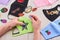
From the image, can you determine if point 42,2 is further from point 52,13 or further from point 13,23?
point 13,23

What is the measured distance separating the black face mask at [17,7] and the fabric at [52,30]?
0.80 ft

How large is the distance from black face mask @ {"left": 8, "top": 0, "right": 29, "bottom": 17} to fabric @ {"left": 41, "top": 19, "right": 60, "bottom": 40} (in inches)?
9.6

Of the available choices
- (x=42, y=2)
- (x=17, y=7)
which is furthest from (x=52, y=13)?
(x=17, y=7)

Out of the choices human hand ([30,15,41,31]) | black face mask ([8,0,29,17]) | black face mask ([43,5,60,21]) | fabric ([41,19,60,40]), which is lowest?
fabric ([41,19,60,40])

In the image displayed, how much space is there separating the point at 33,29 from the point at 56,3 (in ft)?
0.94

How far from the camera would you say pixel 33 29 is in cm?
120

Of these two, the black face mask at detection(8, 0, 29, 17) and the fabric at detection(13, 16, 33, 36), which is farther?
the black face mask at detection(8, 0, 29, 17)

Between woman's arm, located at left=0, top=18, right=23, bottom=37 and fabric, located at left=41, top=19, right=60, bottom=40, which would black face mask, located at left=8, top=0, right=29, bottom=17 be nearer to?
woman's arm, located at left=0, top=18, right=23, bottom=37

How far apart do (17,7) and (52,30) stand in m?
0.34

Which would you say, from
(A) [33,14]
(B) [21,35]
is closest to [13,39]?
(B) [21,35]

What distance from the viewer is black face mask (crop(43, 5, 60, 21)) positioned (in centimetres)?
124

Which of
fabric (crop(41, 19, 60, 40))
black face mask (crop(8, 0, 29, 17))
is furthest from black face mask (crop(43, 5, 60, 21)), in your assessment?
black face mask (crop(8, 0, 29, 17))

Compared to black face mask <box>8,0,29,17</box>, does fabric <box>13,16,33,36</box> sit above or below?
below

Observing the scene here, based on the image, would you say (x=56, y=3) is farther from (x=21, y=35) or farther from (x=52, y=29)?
(x=21, y=35)
